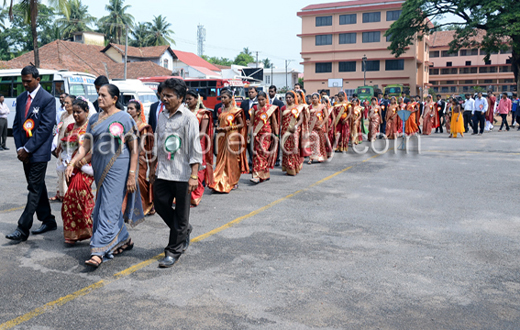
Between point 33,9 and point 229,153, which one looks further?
point 33,9

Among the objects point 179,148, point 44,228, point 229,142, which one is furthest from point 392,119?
point 179,148

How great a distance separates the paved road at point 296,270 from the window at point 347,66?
51.3 m

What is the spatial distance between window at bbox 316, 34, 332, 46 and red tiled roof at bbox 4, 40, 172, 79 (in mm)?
20739

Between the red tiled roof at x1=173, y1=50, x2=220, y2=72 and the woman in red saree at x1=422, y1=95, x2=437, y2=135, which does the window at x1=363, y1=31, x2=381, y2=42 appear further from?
the woman in red saree at x1=422, y1=95, x2=437, y2=135

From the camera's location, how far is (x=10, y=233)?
18.7 ft

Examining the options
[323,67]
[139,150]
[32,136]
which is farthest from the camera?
[323,67]

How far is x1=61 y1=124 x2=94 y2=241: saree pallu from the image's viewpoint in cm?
514

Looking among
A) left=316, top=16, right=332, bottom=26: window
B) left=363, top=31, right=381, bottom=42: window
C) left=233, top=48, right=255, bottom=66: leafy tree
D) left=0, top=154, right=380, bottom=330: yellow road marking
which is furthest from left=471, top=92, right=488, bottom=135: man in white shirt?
left=233, top=48, right=255, bottom=66: leafy tree

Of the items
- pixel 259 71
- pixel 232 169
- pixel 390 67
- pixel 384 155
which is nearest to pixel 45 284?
pixel 232 169

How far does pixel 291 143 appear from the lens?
10.3m

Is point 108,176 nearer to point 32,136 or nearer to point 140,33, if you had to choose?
point 32,136

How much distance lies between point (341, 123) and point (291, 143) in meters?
4.79

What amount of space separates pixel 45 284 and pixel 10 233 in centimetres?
188

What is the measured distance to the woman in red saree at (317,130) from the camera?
12.4 m
